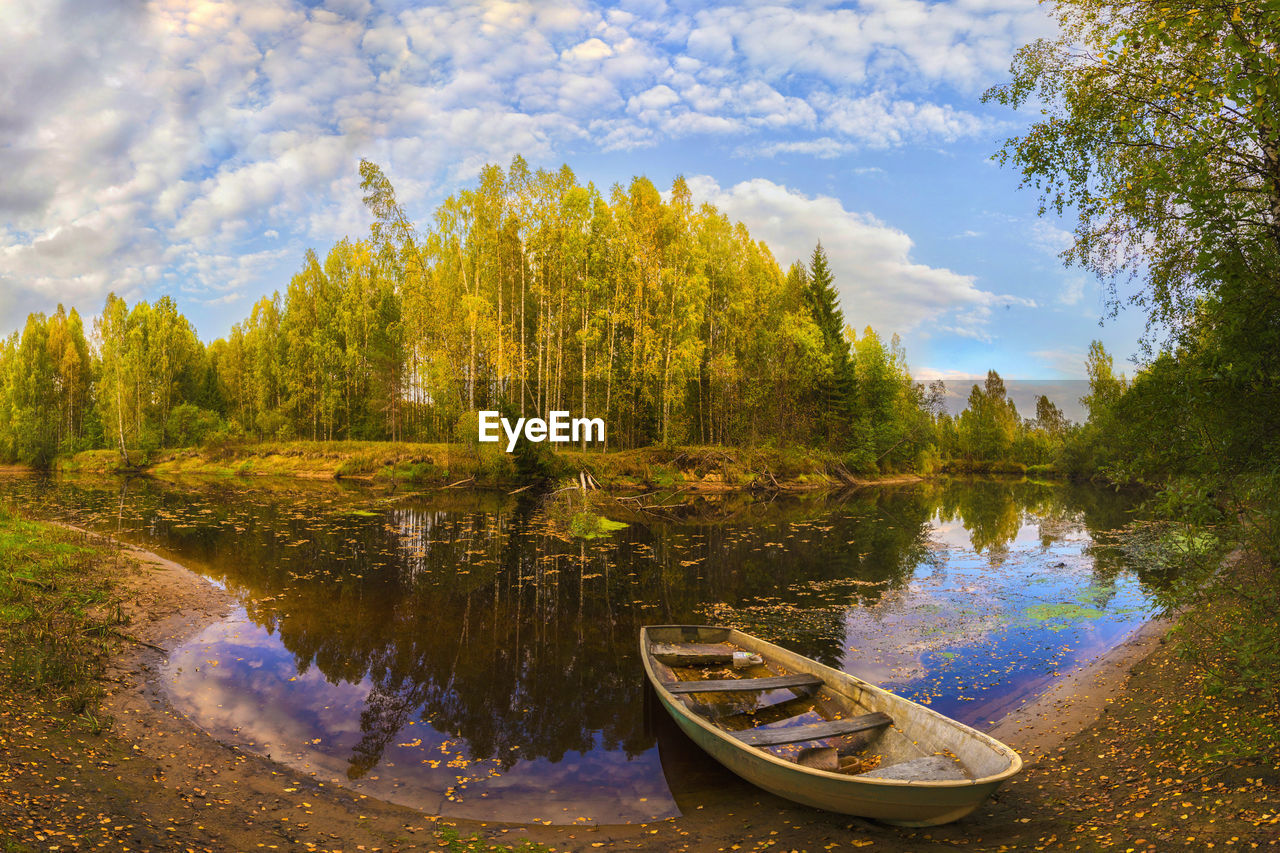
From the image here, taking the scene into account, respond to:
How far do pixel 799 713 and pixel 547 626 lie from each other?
6.07 metres

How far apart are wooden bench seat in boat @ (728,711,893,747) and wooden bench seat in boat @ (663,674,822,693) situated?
1196mm

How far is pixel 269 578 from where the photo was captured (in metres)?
15.1

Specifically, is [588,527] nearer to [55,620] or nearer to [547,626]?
[547,626]

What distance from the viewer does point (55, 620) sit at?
909 centimetres

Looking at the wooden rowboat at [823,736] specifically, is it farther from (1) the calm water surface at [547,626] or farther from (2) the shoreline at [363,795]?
(1) the calm water surface at [547,626]

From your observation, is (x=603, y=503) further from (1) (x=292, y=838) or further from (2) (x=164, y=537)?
(1) (x=292, y=838)

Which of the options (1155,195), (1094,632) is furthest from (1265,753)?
(1094,632)

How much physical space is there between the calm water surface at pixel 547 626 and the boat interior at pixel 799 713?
753 millimetres

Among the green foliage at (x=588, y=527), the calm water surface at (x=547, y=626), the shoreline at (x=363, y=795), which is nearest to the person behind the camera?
the shoreline at (x=363, y=795)

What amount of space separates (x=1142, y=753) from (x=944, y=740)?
84.9 inches

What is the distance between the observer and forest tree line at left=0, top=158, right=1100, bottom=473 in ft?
118

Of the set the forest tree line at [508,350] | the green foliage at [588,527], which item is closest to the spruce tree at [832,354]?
the forest tree line at [508,350]

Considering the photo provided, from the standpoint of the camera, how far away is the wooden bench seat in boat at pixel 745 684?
304 inches

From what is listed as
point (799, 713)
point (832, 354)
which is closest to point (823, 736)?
point (799, 713)
